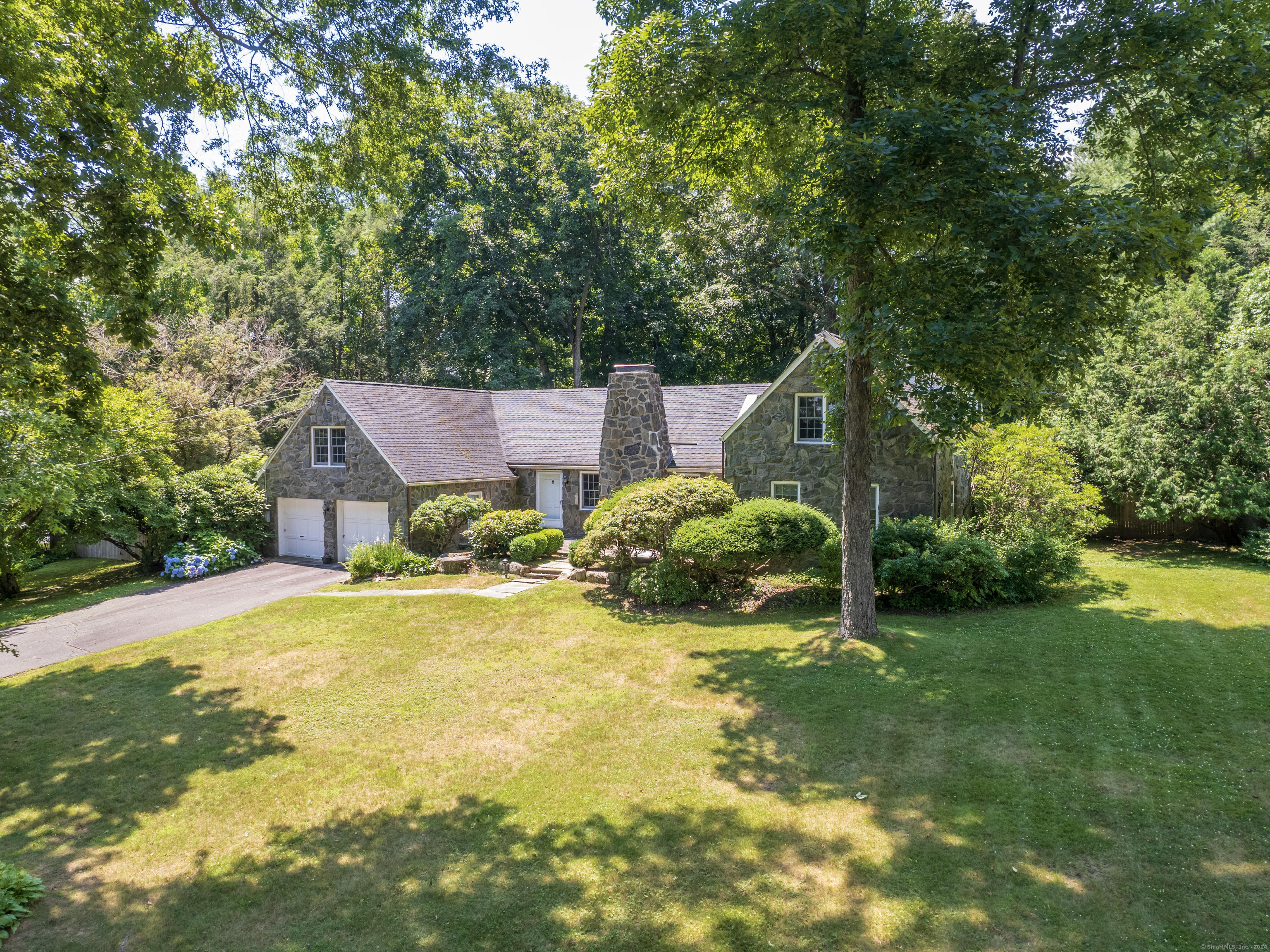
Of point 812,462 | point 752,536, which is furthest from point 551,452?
point 752,536

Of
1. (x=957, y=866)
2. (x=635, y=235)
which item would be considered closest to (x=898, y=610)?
(x=957, y=866)

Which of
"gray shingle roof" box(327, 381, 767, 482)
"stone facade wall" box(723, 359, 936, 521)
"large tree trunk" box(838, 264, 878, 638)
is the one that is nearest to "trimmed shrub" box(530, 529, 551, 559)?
"gray shingle roof" box(327, 381, 767, 482)

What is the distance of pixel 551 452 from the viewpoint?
24078mm

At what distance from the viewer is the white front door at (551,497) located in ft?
78.8

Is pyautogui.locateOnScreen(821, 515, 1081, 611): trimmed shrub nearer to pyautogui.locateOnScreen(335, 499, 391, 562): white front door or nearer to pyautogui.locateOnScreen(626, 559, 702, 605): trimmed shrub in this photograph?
pyautogui.locateOnScreen(626, 559, 702, 605): trimmed shrub

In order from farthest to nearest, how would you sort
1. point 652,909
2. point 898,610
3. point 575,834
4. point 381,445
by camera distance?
point 381,445, point 898,610, point 575,834, point 652,909

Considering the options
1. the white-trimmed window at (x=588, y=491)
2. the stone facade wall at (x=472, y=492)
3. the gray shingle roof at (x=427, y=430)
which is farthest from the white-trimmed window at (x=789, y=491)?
the gray shingle roof at (x=427, y=430)

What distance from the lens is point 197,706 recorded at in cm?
1038

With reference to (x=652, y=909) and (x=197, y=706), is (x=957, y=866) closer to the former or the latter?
(x=652, y=909)

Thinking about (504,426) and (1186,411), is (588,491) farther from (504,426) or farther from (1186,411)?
(1186,411)

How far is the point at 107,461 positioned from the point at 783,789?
21.0 meters

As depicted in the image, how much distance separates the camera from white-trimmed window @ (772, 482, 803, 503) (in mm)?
18047

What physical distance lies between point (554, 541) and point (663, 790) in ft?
42.2

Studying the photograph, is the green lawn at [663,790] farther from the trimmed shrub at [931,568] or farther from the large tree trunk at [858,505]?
the trimmed shrub at [931,568]
